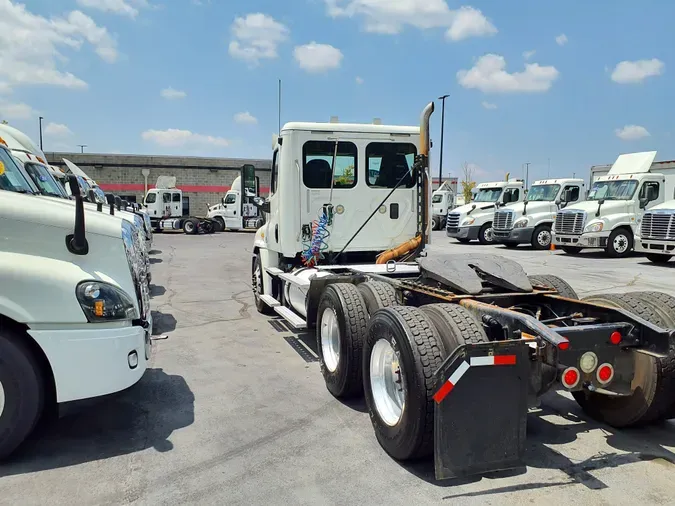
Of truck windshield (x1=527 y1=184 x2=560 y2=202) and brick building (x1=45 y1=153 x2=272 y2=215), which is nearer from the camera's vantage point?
truck windshield (x1=527 y1=184 x2=560 y2=202)

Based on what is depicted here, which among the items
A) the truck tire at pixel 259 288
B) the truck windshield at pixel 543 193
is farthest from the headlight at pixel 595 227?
the truck tire at pixel 259 288

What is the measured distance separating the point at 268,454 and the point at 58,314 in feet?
5.70

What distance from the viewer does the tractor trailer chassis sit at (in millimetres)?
3090

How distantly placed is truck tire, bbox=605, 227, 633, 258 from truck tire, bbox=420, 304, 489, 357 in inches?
638

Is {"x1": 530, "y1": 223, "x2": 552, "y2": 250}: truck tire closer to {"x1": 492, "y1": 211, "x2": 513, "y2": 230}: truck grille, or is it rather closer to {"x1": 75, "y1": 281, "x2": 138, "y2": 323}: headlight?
{"x1": 492, "y1": 211, "x2": 513, "y2": 230}: truck grille

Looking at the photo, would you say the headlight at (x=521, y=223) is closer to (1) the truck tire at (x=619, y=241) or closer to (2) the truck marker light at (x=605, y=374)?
(1) the truck tire at (x=619, y=241)

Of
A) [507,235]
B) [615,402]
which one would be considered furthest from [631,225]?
[615,402]

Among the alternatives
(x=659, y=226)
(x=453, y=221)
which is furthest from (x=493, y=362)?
(x=453, y=221)

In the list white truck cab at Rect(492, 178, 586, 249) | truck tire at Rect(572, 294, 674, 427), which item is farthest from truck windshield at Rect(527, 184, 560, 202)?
truck tire at Rect(572, 294, 674, 427)

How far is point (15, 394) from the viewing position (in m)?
3.53

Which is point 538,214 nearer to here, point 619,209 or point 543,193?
point 543,193

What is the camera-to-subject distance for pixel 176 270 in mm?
14906

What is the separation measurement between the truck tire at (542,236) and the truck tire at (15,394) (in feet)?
68.3

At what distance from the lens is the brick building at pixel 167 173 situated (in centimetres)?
4072
